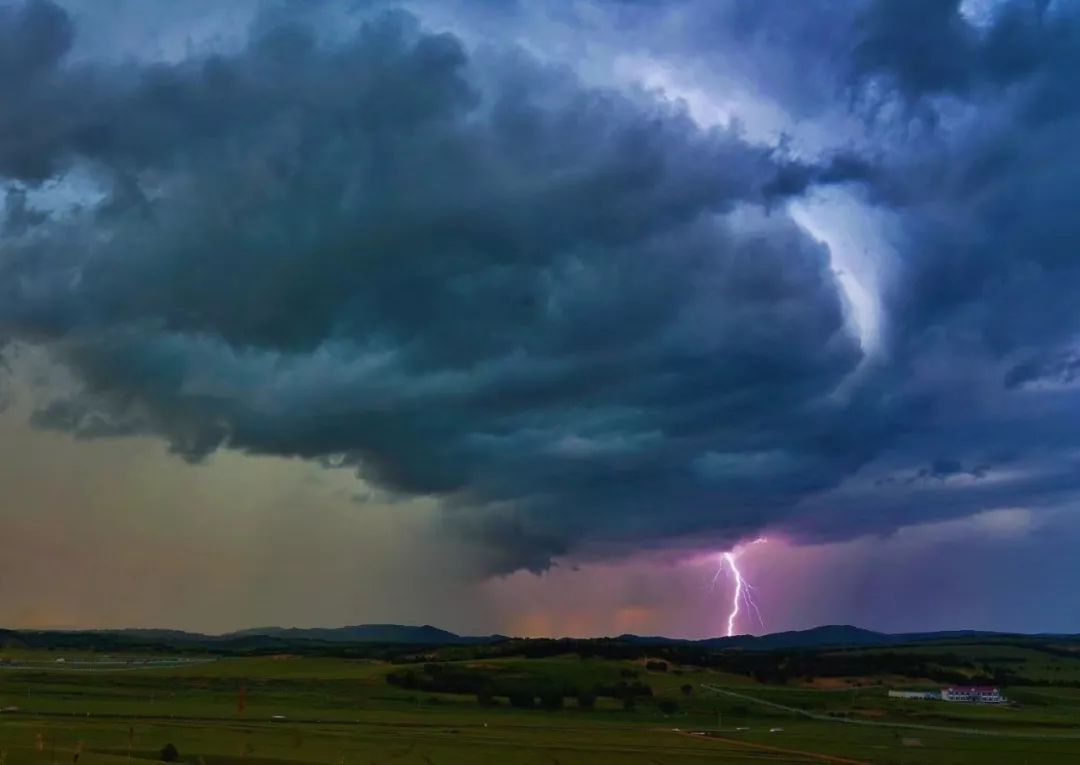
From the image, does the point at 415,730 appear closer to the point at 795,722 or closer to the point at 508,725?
the point at 508,725

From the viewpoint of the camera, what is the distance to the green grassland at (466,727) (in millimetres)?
90375

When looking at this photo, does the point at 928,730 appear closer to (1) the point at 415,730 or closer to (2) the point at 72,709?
(1) the point at 415,730

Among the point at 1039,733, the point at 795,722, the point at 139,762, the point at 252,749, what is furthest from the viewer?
the point at 795,722

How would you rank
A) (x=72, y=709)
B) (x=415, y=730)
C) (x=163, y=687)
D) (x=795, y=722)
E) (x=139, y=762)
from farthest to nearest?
(x=163, y=687)
(x=795, y=722)
(x=72, y=709)
(x=415, y=730)
(x=139, y=762)

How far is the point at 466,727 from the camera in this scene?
130375mm

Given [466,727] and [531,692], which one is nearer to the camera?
[466,727]

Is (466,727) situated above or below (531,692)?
below

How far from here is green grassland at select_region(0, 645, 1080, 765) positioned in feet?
297

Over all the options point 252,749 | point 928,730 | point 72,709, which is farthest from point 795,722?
point 72,709

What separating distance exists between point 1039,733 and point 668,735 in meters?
55.5

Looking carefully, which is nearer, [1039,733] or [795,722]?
[1039,733]

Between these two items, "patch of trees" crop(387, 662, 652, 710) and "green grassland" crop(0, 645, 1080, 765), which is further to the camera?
"patch of trees" crop(387, 662, 652, 710)

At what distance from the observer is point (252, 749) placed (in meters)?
91.7

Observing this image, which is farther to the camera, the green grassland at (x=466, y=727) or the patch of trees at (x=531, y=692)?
the patch of trees at (x=531, y=692)
